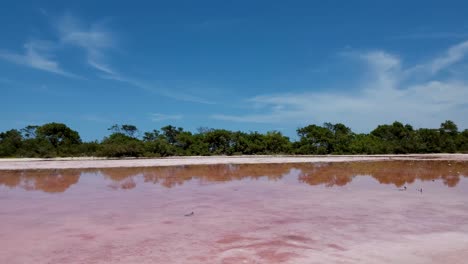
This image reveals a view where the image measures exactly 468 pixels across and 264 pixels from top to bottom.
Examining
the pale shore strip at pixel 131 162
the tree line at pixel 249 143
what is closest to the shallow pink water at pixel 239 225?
the pale shore strip at pixel 131 162

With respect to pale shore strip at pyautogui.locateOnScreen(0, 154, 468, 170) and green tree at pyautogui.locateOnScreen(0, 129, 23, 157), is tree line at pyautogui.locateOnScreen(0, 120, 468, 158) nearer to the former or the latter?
green tree at pyautogui.locateOnScreen(0, 129, 23, 157)

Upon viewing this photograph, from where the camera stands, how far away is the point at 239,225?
6723 mm

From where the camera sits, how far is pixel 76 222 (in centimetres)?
721

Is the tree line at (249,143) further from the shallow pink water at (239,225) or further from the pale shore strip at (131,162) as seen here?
the shallow pink water at (239,225)

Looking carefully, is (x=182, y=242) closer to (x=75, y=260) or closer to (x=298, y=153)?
(x=75, y=260)

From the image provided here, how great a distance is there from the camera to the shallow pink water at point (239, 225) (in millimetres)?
4973

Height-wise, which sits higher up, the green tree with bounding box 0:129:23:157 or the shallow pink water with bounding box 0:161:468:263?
the green tree with bounding box 0:129:23:157

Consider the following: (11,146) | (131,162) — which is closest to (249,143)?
(131,162)

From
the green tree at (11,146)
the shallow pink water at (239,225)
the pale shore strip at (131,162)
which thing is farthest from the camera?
the green tree at (11,146)

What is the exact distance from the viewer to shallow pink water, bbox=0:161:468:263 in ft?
16.3

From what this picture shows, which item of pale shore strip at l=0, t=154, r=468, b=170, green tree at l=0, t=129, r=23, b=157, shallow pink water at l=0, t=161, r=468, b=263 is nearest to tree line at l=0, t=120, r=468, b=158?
green tree at l=0, t=129, r=23, b=157

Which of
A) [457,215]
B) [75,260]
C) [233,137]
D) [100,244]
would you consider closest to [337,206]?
[457,215]

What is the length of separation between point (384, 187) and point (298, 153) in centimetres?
2889

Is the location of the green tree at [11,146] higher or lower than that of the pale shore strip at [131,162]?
higher
